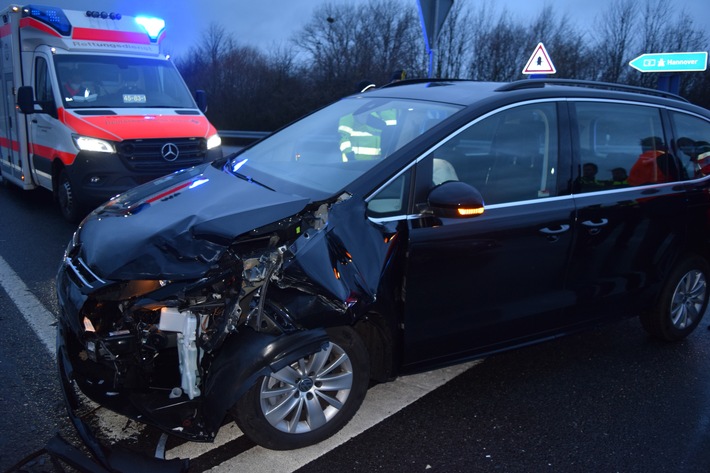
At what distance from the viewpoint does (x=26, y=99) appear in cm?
750

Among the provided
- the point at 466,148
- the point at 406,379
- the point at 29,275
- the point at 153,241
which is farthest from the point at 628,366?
the point at 29,275

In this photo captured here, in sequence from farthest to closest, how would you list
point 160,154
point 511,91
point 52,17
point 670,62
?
point 670,62
point 52,17
point 160,154
point 511,91

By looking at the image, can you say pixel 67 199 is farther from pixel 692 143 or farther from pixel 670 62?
pixel 670 62

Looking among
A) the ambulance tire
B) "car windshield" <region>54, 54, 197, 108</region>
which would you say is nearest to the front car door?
the ambulance tire

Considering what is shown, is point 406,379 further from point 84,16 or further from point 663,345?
point 84,16

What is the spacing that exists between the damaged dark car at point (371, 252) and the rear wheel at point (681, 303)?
0.10 ft

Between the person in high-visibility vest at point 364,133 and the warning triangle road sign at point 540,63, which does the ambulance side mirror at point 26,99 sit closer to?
the person in high-visibility vest at point 364,133

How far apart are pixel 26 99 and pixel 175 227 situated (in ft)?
19.2

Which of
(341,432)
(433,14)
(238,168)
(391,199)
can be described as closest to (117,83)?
(433,14)

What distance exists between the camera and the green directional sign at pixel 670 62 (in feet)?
33.7

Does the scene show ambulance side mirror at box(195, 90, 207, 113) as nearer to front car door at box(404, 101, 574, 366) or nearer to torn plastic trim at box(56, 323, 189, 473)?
front car door at box(404, 101, 574, 366)

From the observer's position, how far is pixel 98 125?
23.3 ft

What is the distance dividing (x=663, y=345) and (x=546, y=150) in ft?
6.43

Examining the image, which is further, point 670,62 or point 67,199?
point 670,62
